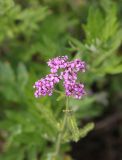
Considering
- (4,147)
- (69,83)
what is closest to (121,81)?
(4,147)

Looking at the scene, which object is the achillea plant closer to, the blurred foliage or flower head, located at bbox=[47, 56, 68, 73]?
flower head, located at bbox=[47, 56, 68, 73]

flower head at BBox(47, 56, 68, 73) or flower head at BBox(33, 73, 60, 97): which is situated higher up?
flower head at BBox(47, 56, 68, 73)

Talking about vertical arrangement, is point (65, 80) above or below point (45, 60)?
below

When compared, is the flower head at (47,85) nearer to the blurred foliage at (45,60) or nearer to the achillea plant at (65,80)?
the achillea plant at (65,80)

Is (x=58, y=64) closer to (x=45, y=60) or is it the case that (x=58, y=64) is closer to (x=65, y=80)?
(x=65, y=80)

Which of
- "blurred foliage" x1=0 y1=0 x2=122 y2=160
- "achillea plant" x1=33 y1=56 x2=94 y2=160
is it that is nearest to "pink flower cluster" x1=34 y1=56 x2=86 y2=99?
"achillea plant" x1=33 y1=56 x2=94 y2=160

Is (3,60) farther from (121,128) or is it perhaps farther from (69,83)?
(69,83)

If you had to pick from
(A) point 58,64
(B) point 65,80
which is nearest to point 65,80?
(B) point 65,80
